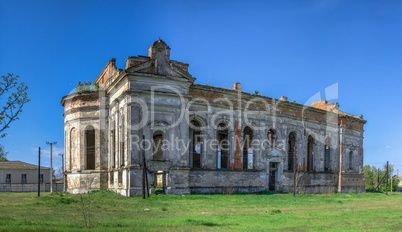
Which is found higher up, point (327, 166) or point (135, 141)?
point (135, 141)

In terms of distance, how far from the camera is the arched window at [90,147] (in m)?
28.8

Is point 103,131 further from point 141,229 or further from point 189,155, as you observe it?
point 141,229

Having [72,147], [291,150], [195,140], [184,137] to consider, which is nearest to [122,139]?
[184,137]

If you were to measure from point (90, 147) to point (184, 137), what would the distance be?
7.61 m

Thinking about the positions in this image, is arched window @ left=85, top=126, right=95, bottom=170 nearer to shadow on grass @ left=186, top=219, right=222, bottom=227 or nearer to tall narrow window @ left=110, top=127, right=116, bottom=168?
tall narrow window @ left=110, top=127, right=116, bottom=168

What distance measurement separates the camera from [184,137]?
25.6m

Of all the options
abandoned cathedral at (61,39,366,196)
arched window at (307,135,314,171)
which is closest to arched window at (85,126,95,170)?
abandoned cathedral at (61,39,366,196)

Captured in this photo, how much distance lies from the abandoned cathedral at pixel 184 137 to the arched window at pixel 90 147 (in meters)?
0.07

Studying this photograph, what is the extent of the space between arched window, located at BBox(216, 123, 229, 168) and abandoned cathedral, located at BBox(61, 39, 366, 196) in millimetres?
72

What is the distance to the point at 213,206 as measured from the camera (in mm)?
18938

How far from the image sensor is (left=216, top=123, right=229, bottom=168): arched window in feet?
94.1

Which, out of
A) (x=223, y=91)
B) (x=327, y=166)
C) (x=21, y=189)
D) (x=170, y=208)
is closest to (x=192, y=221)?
(x=170, y=208)

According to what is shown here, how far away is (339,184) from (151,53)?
21951 millimetres

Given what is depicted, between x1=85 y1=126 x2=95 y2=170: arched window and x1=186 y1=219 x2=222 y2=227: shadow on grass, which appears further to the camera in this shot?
x1=85 y1=126 x2=95 y2=170: arched window
